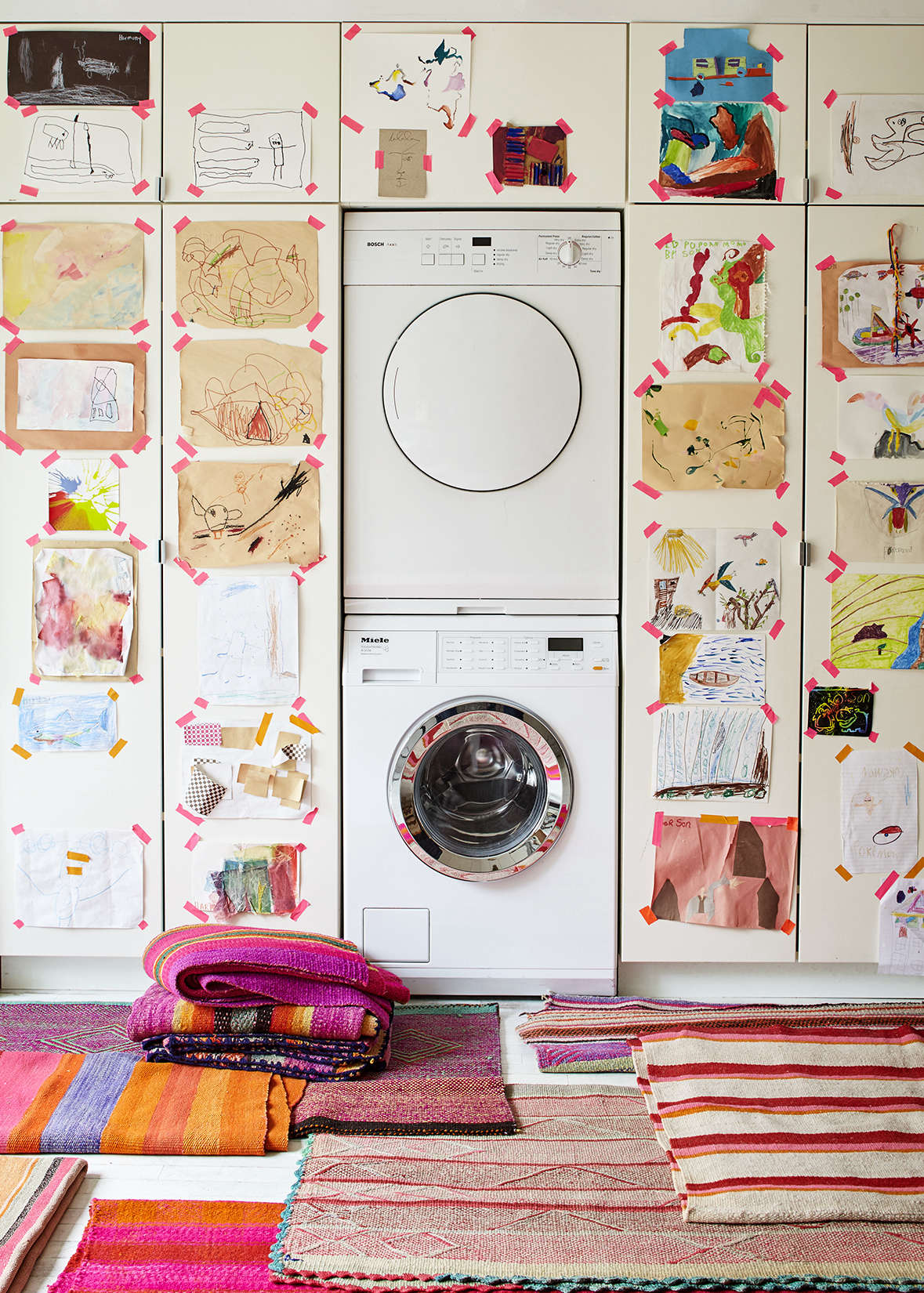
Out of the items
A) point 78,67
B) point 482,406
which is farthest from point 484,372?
point 78,67

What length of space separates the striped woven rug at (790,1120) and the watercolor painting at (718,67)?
2.23 m

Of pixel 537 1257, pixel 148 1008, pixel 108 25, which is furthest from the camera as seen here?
pixel 108 25

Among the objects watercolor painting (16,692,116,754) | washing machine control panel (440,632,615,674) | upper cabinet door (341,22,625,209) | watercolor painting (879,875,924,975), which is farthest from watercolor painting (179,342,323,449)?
watercolor painting (879,875,924,975)

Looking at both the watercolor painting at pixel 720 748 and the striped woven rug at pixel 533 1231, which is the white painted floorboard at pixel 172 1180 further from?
the watercolor painting at pixel 720 748

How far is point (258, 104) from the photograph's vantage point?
2254mm

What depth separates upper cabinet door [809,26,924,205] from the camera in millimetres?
2244

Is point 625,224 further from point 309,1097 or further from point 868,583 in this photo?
point 309,1097

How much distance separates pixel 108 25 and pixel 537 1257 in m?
2.80

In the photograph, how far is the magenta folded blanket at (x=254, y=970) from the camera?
199cm

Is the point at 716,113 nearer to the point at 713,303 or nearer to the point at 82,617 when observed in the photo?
the point at 713,303

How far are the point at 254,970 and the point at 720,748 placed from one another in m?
1.23

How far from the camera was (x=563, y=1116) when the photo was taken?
1.84m

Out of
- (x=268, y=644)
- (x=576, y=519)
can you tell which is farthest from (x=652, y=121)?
(x=268, y=644)

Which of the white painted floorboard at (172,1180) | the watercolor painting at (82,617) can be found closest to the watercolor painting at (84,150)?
the watercolor painting at (82,617)
